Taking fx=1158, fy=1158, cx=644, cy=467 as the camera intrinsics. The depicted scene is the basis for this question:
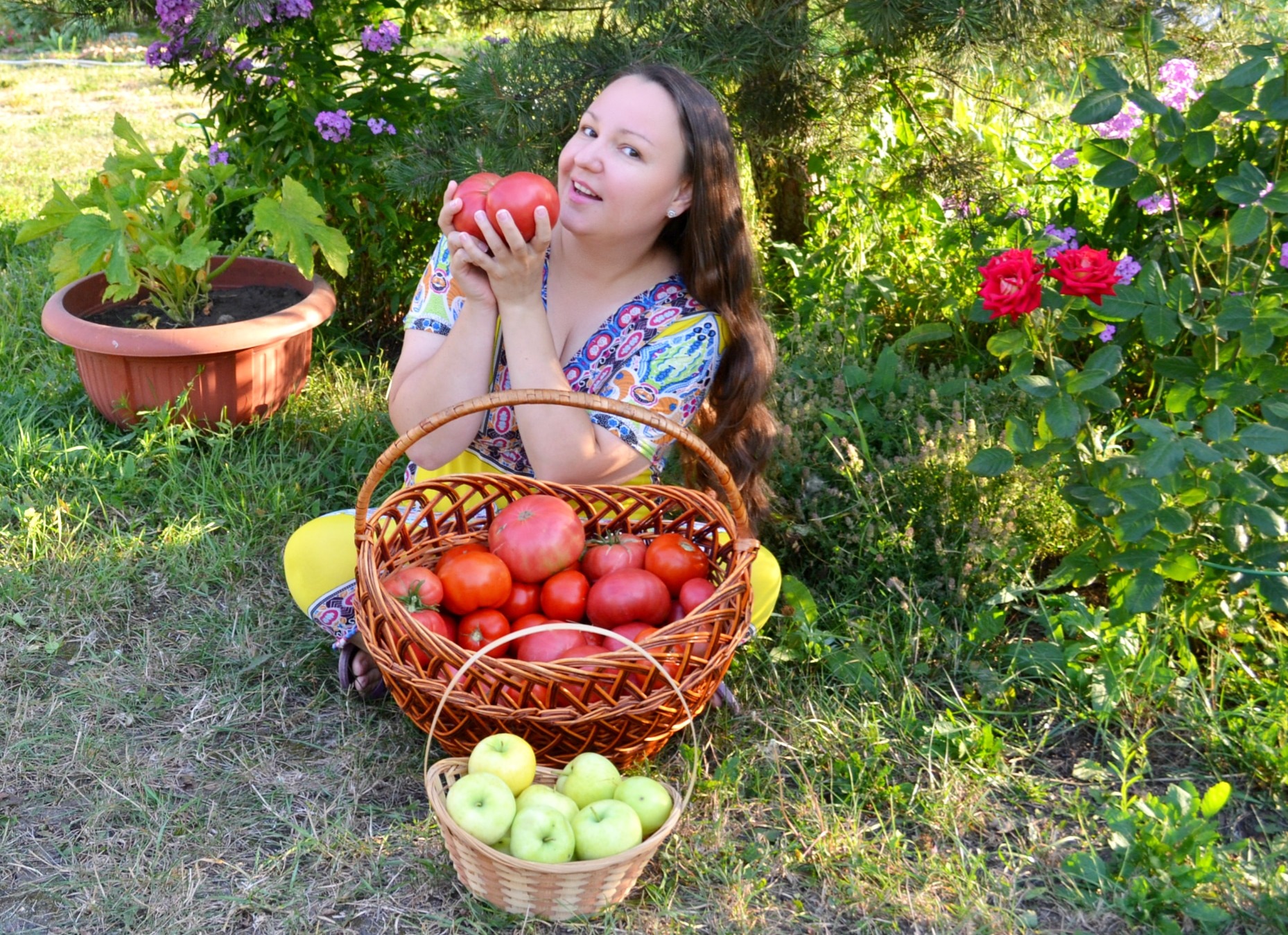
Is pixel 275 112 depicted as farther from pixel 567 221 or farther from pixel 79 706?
pixel 79 706

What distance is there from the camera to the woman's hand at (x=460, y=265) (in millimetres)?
1993

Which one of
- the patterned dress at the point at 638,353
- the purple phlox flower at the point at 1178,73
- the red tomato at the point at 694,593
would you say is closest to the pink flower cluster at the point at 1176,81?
the purple phlox flower at the point at 1178,73

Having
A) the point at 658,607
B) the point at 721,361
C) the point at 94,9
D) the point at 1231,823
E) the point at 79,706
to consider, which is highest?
the point at 94,9

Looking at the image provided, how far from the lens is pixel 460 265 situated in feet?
6.67

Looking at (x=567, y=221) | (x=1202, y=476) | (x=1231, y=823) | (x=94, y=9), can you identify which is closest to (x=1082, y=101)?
(x=1202, y=476)

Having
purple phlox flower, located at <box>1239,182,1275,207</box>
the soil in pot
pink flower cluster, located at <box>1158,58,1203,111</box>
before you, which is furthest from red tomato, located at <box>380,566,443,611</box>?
pink flower cluster, located at <box>1158,58,1203,111</box>

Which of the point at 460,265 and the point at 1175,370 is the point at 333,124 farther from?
the point at 1175,370

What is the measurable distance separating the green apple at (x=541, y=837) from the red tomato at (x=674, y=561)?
21.1 inches

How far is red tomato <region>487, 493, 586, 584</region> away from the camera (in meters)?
2.06

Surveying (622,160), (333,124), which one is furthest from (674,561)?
(333,124)

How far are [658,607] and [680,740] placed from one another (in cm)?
31

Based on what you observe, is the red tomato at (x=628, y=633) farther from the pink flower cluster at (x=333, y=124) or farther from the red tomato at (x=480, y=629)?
the pink flower cluster at (x=333, y=124)

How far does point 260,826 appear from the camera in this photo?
1.97 meters

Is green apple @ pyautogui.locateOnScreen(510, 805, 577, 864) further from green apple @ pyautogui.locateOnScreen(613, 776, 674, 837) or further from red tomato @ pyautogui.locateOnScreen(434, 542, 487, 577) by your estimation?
red tomato @ pyautogui.locateOnScreen(434, 542, 487, 577)
